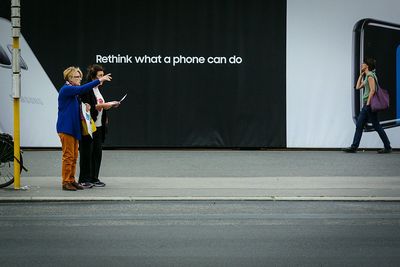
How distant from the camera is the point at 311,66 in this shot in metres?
18.4

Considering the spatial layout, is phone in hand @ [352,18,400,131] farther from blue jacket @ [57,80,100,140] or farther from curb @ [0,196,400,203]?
blue jacket @ [57,80,100,140]

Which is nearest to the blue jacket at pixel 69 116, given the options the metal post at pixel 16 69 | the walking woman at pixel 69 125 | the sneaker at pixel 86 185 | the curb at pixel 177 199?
the walking woman at pixel 69 125

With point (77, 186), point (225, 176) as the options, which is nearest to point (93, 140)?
point (77, 186)

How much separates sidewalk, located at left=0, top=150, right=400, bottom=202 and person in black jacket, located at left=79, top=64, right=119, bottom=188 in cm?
30

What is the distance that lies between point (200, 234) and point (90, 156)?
401 centimetres

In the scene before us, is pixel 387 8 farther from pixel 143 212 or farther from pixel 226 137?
pixel 143 212

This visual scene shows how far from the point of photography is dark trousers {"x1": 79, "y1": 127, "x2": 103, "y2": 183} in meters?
12.5

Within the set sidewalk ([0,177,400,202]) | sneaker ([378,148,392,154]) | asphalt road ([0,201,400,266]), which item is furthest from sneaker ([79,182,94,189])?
sneaker ([378,148,392,154])

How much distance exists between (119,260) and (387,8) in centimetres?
1216

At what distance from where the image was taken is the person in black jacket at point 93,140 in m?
12.5

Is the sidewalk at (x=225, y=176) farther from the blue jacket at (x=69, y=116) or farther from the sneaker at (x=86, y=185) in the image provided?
the blue jacket at (x=69, y=116)

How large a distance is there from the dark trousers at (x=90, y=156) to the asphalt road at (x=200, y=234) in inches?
56.1

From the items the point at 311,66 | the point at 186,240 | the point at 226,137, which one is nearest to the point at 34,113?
the point at 226,137

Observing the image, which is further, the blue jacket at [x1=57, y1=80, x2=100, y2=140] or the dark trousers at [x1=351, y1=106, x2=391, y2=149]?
the dark trousers at [x1=351, y1=106, x2=391, y2=149]
